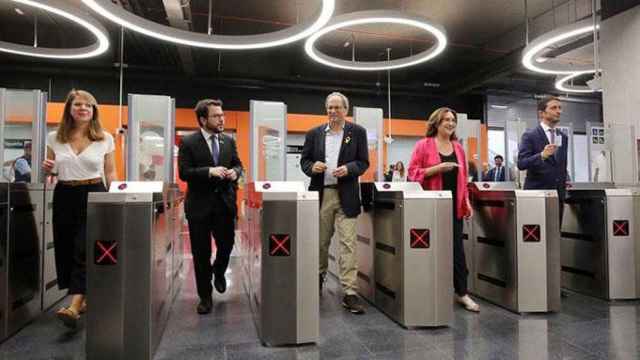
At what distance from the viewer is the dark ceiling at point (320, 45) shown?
259 inches

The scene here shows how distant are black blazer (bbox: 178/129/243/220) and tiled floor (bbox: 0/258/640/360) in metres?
0.73

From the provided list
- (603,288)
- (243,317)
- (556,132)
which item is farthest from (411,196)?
(603,288)

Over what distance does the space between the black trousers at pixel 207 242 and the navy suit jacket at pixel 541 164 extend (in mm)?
2335

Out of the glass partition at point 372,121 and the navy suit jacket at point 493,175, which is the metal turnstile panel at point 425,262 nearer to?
the glass partition at point 372,121

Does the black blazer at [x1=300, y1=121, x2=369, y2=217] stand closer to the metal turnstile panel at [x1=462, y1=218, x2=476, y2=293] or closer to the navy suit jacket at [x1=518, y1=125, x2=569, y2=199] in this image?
the metal turnstile panel at [x1=462, y1=218, x2=476, y2=293]

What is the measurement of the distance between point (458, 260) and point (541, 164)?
3.40 ft

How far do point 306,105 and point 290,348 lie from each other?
8.27 metres

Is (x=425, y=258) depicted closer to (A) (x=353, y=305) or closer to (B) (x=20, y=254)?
(A) (x=353, y=305)

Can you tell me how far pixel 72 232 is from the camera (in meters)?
2.38


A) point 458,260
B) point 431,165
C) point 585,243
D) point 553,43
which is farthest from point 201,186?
point 553,43

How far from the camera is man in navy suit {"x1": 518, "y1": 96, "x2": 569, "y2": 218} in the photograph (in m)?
3.06

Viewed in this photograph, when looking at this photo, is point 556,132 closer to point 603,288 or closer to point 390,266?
point 603,288

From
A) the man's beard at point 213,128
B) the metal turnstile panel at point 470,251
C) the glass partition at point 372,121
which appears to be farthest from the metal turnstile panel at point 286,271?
the glass partition at point 372,121

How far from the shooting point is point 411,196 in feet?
7.86
